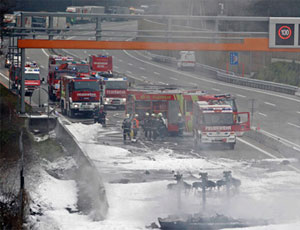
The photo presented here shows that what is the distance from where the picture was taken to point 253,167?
25.5m

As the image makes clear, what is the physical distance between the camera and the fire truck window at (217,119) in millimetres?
28750

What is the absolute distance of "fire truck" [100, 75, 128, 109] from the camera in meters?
43.0

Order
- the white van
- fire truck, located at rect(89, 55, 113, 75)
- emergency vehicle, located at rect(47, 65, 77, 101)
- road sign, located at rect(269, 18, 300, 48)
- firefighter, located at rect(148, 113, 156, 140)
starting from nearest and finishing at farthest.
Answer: road sign, located at rect(269, 18, 300, 48), firefighter, located at rect(148, 113, 156, 140), emergency vehicle, located at rect(47, 65, 77, 101), fire truck, located at rect(89, 55, 113, 75), the white van

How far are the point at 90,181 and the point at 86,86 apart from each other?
60.2ft

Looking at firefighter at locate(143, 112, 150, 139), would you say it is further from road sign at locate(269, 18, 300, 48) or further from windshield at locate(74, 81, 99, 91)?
road sign at locate(269, 18, 300, 48)

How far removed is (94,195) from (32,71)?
99.5 ft

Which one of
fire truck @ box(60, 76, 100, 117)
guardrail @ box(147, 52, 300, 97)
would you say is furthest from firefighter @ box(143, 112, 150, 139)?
guardrail @ box(147, 52, 300, 97)

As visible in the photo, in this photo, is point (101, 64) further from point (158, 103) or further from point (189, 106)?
point (189, 106)

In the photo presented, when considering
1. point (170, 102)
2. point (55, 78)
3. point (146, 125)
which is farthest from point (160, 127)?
point (55, 78)

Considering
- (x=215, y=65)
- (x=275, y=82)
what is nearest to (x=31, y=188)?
(x=275, y=82)

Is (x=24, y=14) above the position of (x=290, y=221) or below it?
above

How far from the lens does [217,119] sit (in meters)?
28.8

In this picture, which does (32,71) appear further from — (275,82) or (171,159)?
(171,159)

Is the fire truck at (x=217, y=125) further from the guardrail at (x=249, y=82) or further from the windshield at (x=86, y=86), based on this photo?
the guardrail at (x=249, y=82)
